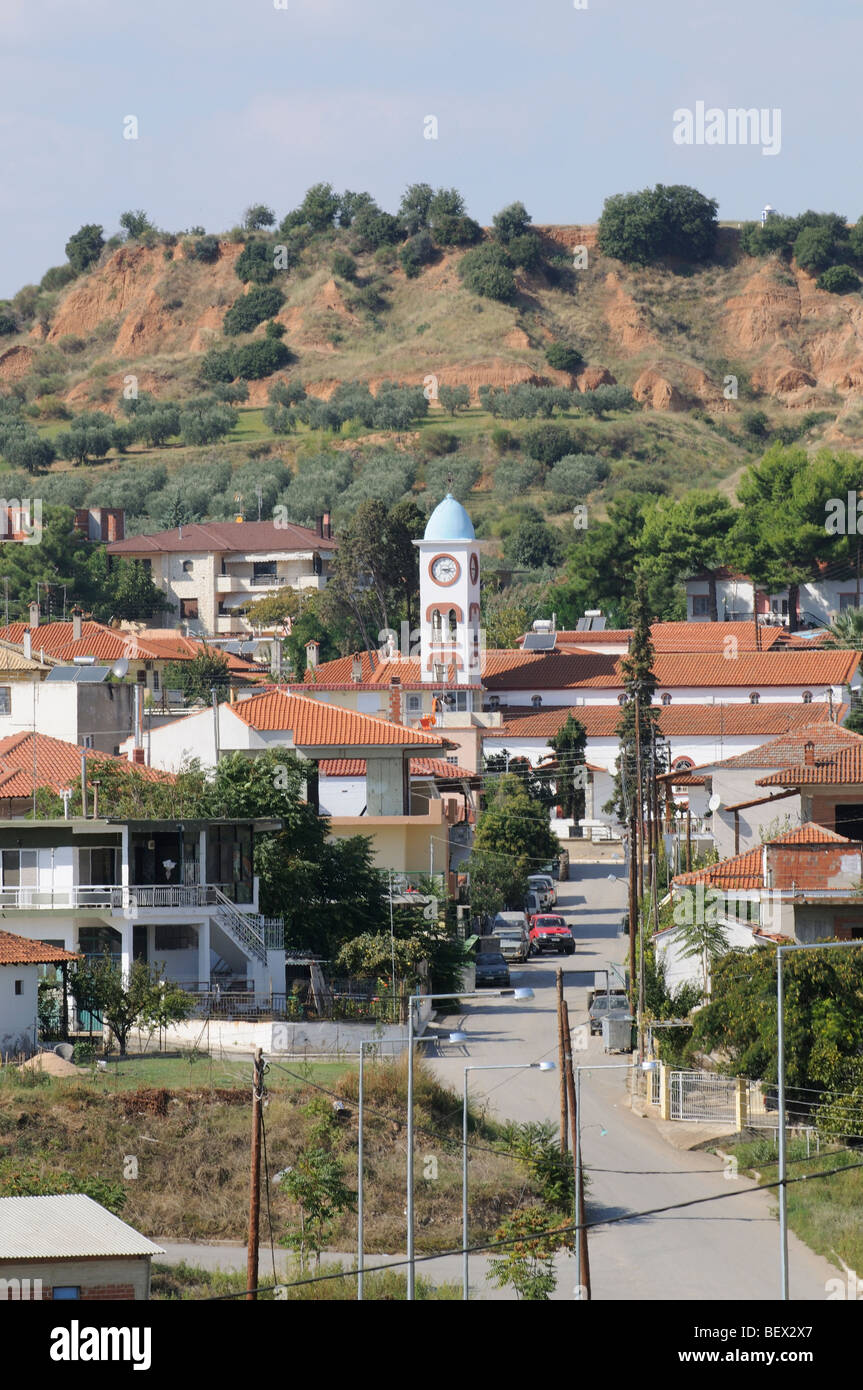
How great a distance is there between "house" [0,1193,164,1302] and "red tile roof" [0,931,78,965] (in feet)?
49.3

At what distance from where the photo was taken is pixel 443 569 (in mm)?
100125

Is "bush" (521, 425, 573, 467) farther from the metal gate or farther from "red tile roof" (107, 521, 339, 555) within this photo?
the metal gate

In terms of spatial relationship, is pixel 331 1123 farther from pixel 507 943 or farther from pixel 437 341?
pixel 437 341

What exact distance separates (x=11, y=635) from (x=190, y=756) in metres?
32.2

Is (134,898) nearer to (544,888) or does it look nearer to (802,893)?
(802,893)

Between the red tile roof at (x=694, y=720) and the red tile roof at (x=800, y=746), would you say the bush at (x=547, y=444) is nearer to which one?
the red tile roof at (x=694, y=720)

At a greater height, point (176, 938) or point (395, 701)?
point (395, 701)

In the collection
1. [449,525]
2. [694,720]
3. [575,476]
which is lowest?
[694,720]

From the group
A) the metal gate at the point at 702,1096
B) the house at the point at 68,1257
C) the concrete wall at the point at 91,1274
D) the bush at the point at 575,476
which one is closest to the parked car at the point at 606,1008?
the metal gate at the point at 702,1096

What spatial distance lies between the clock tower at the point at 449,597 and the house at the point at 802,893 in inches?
1934

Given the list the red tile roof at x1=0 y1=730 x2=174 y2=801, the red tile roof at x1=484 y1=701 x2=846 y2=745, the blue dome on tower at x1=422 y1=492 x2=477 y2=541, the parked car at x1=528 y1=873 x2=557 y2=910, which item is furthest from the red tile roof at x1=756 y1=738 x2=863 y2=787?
Result: the blue dome on tower at x1=422 y1=492 x2=477 y2=541

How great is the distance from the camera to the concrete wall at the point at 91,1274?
78.7 ft

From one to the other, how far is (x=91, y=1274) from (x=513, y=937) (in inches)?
1411

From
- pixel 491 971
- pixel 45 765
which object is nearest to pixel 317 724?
pixel 45 765
